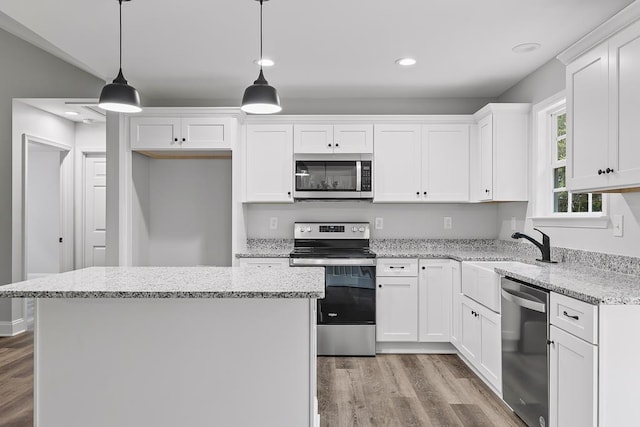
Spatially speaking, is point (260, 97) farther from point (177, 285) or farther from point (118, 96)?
point (177, 285)

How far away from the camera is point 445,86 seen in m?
4.01

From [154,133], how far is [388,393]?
294 centimetres

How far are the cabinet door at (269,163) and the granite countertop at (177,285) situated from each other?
6.07 feet

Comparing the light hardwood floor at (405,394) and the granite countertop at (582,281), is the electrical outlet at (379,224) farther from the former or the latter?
the granite countertop at (582,281)

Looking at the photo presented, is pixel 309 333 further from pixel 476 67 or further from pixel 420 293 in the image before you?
pixel 476 67

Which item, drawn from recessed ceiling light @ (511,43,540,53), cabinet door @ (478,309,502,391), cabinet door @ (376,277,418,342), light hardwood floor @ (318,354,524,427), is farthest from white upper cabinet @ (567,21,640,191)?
cabinet door @ (376,277,418,342)

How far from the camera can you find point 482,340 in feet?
10.1

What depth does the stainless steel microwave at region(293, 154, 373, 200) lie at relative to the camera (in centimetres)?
409

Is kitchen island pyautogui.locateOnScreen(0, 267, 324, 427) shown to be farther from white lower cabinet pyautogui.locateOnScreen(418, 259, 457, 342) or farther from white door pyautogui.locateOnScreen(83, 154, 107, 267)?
white door pyautogui.locateOnScreen(83, 154, 107, 267)

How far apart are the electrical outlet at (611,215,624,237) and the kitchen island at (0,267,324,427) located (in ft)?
6.32

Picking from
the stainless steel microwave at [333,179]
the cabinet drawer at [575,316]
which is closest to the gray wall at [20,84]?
the stainless steel microwave at [333,179]

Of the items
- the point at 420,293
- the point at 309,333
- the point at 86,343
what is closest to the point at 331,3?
the point at 309,333

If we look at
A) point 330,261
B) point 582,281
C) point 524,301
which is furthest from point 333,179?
point 582,281

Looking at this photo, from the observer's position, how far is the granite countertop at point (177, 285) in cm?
180
